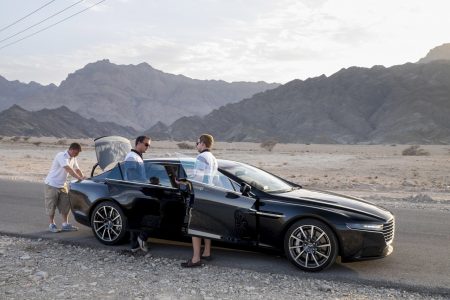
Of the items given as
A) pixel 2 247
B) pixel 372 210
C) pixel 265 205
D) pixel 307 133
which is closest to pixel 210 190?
pixel 265 205

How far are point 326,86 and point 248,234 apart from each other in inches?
4361

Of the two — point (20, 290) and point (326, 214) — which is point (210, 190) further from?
point (20, 290)

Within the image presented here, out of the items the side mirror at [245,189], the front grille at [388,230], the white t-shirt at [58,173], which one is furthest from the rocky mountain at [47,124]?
the front grille at [388,230]

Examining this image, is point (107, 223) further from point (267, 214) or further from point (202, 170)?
point (267, 214)

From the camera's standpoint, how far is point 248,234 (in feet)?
23.0

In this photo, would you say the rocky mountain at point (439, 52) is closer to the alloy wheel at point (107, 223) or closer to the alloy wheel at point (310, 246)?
the alloy wheel at point (107, 223)

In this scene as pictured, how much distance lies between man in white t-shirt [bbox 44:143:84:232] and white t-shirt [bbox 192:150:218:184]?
267 centimetres

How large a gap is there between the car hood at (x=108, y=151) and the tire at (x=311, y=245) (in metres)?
4.11

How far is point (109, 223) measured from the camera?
823cm

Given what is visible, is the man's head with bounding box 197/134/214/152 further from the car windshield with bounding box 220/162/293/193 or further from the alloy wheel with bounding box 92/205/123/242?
the alloy wheel with bounding box 92/205/123/242

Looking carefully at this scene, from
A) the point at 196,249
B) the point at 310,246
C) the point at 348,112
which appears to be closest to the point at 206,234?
the point at 196,249

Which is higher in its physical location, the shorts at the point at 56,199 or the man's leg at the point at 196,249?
the shorts at the point at 56,199

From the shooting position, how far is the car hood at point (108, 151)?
964 centimetres

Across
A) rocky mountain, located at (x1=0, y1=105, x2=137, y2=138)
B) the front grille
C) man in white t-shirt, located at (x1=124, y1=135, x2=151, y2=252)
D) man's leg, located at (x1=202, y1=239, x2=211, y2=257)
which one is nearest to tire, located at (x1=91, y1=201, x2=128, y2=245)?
man in white t-shirt, located at (x1=124, y1=135, x2=151, y2=252)
